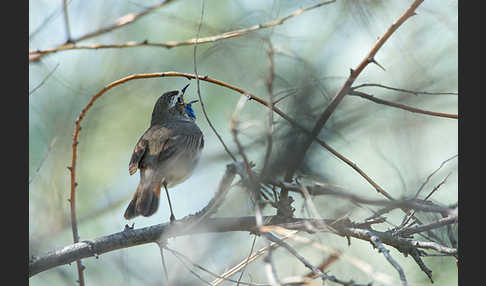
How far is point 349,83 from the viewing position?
115 inches

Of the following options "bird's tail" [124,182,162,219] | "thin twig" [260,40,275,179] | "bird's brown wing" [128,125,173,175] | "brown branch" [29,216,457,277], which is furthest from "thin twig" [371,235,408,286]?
"bird's brown wing" [128,125,173,175]

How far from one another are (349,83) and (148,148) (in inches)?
121

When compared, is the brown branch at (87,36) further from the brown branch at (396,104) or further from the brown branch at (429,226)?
the brown branch at (429,226)

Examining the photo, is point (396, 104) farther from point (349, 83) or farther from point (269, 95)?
point (269, 95)

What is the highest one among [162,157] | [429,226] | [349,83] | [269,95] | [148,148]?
[148,148]

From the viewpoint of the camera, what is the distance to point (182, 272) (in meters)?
2.95

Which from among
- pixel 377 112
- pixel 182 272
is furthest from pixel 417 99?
pixel 182 272

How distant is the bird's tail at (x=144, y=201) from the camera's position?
4617mm

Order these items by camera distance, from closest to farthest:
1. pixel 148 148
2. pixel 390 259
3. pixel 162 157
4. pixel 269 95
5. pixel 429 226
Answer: pixel 269 95
pixel 390 259
pixel 429 226
pixel 162 157
pixel 148 148

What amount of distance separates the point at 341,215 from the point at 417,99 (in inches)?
29.2

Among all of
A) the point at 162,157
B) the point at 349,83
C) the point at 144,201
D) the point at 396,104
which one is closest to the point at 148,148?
the point at 162,157

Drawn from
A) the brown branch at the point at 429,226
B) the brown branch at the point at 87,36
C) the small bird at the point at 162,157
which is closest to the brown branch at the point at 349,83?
the brown branch at the point at 429,226

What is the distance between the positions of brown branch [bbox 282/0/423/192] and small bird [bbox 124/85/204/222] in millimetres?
1718

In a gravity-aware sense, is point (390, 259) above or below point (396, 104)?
below
